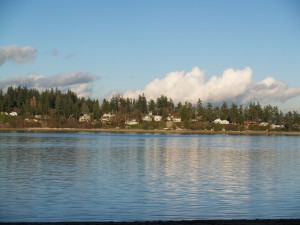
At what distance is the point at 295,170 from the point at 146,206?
25.0m

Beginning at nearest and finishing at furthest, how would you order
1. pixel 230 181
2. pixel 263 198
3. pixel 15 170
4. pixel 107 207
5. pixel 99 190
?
1. pixel 107 207
2. pixel 263 198
3. pixel 99 190
4. pixel 230 181
5. pixel 15 170

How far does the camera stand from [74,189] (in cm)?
3116

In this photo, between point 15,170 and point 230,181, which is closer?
point 230,181

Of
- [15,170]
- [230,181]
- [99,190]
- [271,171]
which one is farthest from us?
[271,171]

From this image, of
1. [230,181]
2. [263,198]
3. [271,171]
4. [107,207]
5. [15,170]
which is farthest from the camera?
[271,171]

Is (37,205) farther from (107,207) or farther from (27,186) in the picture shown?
(27,186)

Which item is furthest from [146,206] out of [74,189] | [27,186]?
[27,186]

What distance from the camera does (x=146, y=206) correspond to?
2547cm

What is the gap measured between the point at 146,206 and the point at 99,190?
19.9 feet

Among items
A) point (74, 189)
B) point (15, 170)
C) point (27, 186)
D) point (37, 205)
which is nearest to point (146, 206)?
point (37, 205)

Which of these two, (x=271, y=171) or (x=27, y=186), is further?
(x=271, y=171)

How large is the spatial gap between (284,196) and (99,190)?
10.8 meters

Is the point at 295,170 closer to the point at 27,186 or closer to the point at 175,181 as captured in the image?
the point at 175,181

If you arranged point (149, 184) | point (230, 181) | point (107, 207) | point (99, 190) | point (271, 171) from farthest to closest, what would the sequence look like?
1. point (271, 171)
2. point (230, 181)
3. point (149, 184)
4. point (99, 190)
5. point (107, 207)
